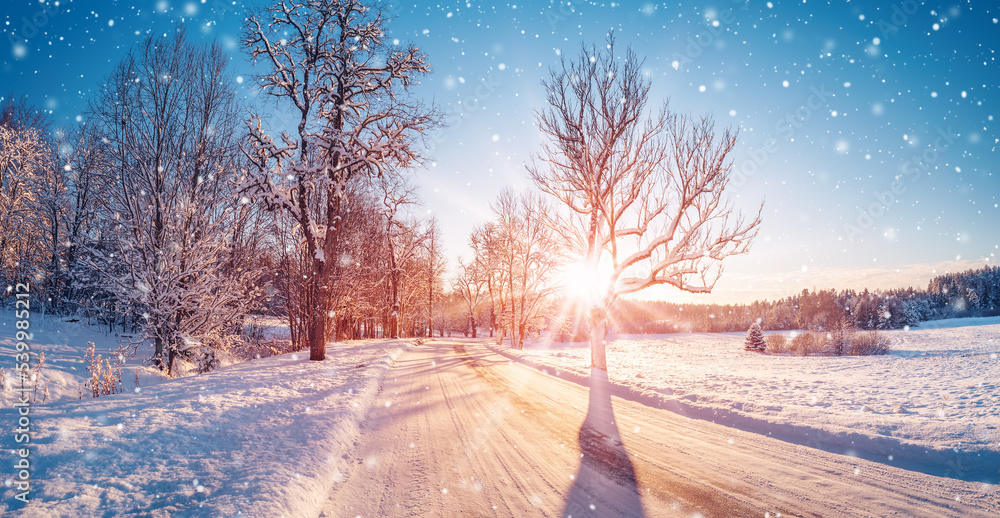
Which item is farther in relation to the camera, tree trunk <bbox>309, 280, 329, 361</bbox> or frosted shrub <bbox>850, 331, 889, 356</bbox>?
frosted shrub <bbox>850, 331, 889, 356</bbox>

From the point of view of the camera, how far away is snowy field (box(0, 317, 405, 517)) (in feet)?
9.96

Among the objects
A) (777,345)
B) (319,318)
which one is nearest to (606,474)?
(319,318)

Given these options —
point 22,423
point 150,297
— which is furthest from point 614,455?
point 150,297

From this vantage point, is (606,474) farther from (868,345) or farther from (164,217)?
(868,345)

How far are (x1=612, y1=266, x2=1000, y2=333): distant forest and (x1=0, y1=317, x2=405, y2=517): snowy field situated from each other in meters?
59.7

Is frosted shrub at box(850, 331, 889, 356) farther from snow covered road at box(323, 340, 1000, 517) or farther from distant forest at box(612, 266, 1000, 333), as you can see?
distant forest at box(612, 266, 1000, 333)

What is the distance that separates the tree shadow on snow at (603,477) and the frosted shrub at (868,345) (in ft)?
94.2

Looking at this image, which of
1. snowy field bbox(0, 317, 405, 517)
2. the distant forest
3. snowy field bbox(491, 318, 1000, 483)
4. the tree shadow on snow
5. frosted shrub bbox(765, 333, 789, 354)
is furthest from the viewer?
the distant forest

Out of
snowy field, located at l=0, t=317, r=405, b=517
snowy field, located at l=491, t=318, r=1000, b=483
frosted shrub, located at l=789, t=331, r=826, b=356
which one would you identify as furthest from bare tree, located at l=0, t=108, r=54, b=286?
frosted shrub, located at l=789, t=331, r=826, b=356

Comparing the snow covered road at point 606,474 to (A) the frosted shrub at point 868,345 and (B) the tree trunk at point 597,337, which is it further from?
(A) the frosted shrub at point 868,345

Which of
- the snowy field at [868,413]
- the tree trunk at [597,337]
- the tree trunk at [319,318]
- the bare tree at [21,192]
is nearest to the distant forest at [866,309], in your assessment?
the tree trunk at [597,337]

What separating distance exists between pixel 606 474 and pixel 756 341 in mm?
36769

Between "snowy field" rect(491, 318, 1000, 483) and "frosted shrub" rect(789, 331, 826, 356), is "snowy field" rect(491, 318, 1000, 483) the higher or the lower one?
the higher one

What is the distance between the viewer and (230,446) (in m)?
4.38
